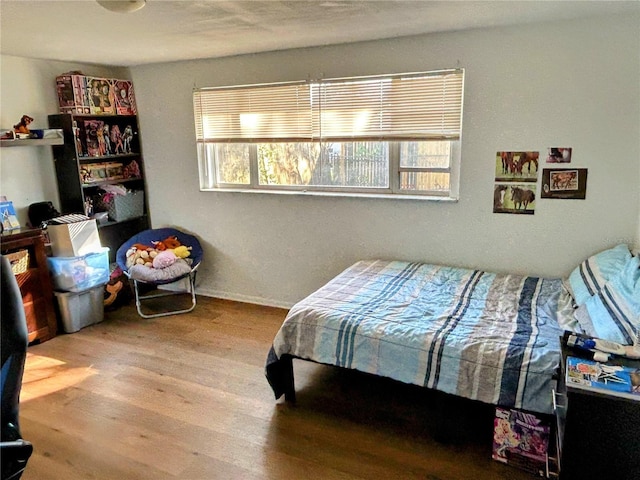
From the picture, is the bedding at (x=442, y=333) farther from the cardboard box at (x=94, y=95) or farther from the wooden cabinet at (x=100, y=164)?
the cardboard box at (x=94, y=95)

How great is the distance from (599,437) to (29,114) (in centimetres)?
435

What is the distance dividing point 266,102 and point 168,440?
262 centimetres

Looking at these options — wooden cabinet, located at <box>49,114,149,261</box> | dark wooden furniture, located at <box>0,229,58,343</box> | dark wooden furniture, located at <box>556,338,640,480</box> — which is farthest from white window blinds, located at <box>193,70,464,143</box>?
dark wooden furniture, located at <box>556,338,640,480</box>

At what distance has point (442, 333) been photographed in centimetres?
229

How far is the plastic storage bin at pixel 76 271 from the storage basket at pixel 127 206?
1.82 feet

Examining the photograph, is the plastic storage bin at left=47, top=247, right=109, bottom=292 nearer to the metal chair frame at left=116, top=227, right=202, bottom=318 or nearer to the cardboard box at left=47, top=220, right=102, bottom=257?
the cardboard box at left=47, top=220, right=102, bottom=257

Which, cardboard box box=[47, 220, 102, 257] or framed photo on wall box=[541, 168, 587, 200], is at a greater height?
framed photo on wall box=[541, 168, 587, 200]

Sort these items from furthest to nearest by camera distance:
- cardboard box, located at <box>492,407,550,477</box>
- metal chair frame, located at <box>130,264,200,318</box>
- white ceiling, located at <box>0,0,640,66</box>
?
metal chair frame, located at <box>130,264,200,318</box> → white ceiling, located at <box>0,0,640,66</box> → cardboard box, located at <box>492,407,550,477</box>

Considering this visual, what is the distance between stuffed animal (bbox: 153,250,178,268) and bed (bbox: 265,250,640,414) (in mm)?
1642

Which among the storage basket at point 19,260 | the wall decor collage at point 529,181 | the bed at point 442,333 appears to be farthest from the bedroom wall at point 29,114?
the wall decor collage at point 529,181

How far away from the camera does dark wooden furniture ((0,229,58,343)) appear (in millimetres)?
3346

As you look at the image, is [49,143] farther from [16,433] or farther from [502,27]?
[502,27]

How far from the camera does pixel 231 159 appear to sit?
4.15 metres

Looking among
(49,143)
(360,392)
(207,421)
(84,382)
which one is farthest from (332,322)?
(49,143)
